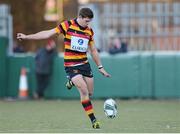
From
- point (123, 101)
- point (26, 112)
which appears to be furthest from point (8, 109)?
point (123, 101)

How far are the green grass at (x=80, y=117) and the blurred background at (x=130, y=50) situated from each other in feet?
2.83

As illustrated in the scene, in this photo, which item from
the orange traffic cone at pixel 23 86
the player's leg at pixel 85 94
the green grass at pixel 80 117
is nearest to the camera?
the green grass at pixel 80 117

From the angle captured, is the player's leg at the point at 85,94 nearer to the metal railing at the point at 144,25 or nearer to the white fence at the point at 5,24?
the white fence at the point at 5,24

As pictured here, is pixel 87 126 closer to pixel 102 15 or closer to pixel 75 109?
pixel 75 109

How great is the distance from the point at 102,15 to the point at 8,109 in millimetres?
8199

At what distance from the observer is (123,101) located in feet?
73.3

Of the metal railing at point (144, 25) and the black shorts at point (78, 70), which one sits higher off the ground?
the metal railing at point (144, 25)

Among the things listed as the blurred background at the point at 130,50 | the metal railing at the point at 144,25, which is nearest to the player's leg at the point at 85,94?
the blurred background at the point at 130,50

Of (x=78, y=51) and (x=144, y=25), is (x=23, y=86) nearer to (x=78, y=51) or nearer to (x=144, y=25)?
(x=144, y=25)

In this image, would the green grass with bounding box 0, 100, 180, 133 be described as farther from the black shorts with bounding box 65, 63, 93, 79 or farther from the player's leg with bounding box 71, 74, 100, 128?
the black shorts with bounding box 65, 63, 93, 79

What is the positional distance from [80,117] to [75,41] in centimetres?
324

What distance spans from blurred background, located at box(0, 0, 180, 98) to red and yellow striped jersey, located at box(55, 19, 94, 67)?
9.83 meters

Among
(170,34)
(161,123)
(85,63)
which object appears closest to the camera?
(85,63)

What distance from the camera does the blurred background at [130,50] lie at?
22.9m
